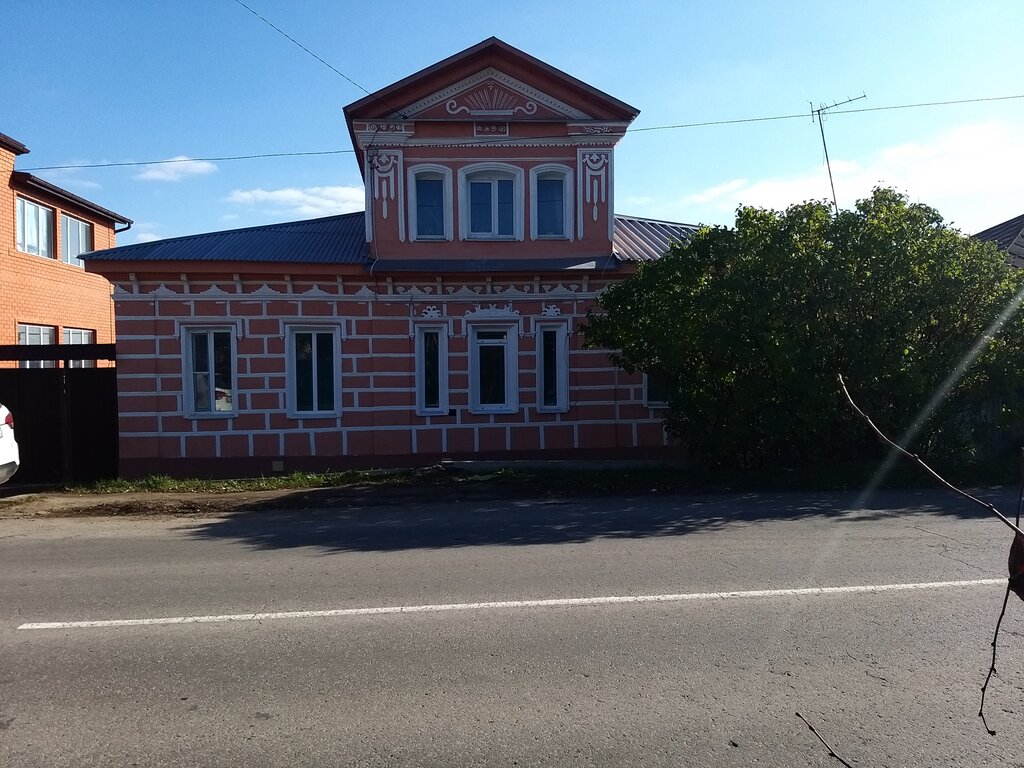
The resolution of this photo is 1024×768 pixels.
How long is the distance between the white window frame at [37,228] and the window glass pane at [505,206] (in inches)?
461

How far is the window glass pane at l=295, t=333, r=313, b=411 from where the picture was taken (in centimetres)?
1523

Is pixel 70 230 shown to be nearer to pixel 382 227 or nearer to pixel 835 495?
pixel 382 227

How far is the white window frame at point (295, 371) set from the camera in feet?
49.5

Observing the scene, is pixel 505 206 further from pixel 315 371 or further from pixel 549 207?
pixel 315 371

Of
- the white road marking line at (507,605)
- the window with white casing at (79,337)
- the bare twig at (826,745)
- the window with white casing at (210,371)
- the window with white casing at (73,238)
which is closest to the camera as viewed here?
the bare twig at (826,745)

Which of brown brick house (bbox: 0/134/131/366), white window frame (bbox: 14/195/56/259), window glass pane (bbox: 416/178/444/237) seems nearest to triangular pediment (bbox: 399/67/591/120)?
window glass pane (bbox: 416/178/444/237)

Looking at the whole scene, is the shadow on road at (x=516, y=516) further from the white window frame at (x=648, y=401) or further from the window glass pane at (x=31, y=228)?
the window glass pane at (x=31, y=228)

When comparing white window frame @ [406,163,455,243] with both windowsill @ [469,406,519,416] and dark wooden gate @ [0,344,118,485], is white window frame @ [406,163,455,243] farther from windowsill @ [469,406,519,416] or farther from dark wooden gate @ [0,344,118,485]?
dark wooden gate @ [0,344,118,485]

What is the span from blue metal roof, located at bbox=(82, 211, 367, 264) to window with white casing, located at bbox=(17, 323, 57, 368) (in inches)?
217

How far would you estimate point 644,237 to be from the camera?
17547 mm

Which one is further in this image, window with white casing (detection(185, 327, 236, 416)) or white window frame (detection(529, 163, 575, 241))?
white window frame (detection(529, 163, 575, 241))

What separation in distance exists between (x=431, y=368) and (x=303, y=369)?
94.5 inches

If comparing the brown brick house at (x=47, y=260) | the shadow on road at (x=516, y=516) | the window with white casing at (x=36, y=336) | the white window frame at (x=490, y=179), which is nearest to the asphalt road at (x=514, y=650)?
the shadow on road at (x=516, y=516)

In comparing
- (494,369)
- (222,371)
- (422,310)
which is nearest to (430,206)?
(422,310)
